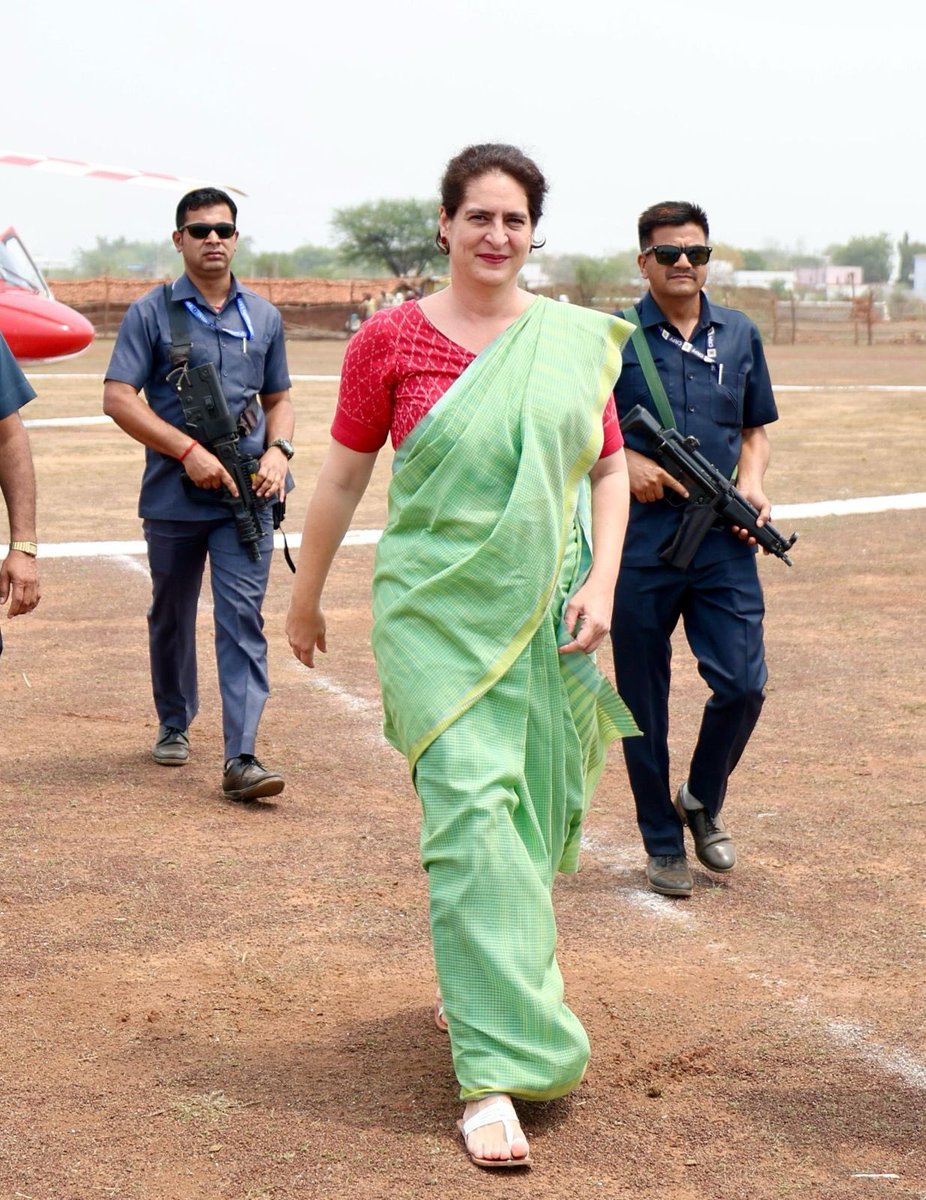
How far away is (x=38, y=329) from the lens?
74.1 ft

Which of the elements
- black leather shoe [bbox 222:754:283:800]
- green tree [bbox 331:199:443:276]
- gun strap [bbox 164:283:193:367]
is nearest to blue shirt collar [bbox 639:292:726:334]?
gun strap [bbox 164:283:193:367]

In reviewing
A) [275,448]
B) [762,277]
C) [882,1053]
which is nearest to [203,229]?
[275,448]

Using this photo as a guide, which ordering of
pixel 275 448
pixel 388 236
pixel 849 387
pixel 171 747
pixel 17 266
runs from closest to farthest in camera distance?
Answer: pixel 275 448, pixel 171 747, pixel 17 266, pixel 849 387, pixel 388 236

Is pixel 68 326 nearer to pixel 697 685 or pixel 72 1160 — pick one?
pixel 697 685

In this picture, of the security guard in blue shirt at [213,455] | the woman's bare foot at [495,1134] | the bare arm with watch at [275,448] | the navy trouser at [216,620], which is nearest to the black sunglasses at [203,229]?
the security guard in blue shirt at [213,455]

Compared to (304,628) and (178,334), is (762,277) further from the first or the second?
(304,628)

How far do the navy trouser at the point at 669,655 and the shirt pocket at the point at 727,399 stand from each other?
1.54 feet

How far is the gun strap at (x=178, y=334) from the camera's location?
6.97 metres

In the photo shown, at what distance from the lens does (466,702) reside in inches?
155

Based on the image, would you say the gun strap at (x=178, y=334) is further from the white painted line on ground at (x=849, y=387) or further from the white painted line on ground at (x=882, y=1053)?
the white painted line on ground at (x=849, y=387)

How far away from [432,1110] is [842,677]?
5.33m

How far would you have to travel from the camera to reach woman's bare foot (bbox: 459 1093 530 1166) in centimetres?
369

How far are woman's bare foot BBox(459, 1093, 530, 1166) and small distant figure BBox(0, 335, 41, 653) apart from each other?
7.55ft

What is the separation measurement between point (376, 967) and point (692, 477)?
1.87m
